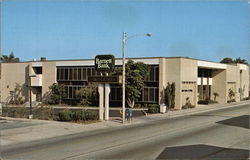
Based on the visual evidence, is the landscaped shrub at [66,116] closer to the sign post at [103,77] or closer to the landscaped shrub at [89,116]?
the landscaped shrub at [89,116]

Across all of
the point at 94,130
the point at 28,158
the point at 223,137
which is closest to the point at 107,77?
the point at 94,130

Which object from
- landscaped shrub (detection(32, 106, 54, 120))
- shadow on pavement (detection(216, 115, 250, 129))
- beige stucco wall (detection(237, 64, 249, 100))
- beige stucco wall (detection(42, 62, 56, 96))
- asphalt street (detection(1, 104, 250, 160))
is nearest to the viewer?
asphalt street (detection(1, 104, 250, 160))

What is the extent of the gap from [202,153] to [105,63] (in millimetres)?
16073

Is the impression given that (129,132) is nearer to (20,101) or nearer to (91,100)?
(91,100)

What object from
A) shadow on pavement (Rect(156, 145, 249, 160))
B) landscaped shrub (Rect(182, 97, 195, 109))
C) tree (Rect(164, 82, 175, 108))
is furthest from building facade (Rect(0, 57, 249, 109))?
shadow on pavement (Rect(156, 145, 249, 160))

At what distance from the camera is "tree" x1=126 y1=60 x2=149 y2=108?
39.4 meters

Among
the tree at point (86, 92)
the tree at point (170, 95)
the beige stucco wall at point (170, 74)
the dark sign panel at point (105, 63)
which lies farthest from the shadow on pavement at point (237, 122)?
the tree at point (86, 92)

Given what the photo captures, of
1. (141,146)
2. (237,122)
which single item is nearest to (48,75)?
(237,122)

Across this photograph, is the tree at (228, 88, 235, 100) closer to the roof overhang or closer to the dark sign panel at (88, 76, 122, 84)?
the roof overhang

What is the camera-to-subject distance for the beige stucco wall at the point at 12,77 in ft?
173

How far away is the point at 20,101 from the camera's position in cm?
5075

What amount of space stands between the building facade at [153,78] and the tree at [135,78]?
2.38 m

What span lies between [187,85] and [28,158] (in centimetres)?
3319

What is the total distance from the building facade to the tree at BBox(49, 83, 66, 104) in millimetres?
1003
